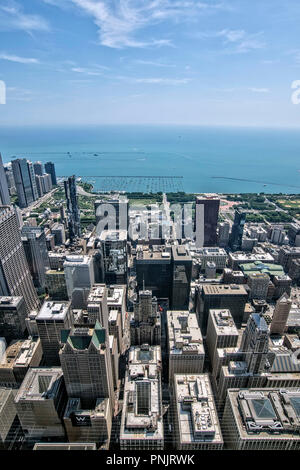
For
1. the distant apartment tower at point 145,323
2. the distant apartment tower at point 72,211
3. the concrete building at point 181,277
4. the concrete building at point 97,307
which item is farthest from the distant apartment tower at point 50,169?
the distant apartment tower at point 145,323

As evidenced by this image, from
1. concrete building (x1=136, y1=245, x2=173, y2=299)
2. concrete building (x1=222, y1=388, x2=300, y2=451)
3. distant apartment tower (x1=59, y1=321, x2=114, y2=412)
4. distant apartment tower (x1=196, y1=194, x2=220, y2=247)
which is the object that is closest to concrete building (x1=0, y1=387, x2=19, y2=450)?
distant apartment tower (x1=59, y1=321, x2=114, y2=412)

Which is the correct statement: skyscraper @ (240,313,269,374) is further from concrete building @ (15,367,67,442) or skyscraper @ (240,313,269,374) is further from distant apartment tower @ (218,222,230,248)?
distant apartment tower @ (218,222,230,248)

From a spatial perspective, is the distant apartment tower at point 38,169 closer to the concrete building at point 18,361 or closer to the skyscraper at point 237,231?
the skyscraper at point 237,231

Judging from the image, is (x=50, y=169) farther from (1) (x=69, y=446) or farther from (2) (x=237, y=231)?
(1) (x=69, y=446)

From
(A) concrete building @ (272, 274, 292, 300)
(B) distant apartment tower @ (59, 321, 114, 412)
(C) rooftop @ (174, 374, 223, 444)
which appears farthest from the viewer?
(A) concrete building @ (272, 274, 292, 300)

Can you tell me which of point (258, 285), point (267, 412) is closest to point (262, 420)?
point (267, 412)

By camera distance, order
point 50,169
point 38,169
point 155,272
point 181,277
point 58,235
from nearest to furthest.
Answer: point 181,277
point 155,272
point 58,235
point 38,169
point 50,169

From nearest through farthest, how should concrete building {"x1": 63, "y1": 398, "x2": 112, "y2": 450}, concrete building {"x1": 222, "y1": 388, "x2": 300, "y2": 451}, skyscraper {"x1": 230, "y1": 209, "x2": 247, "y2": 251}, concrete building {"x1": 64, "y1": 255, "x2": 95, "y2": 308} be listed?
concrete building {"x1": 222, "y1": 388, "x2": 300, "y2": 451}
concrete building {"x1": 63, "y1": 398, "x2": 112, "y2": 450}
concrete building {"x1": 64, "y1": 255, "x2": 95, "y2": 308}
skyscraper {"x1": 230, "y1": 209, "x2": 247, "y2": 251}
